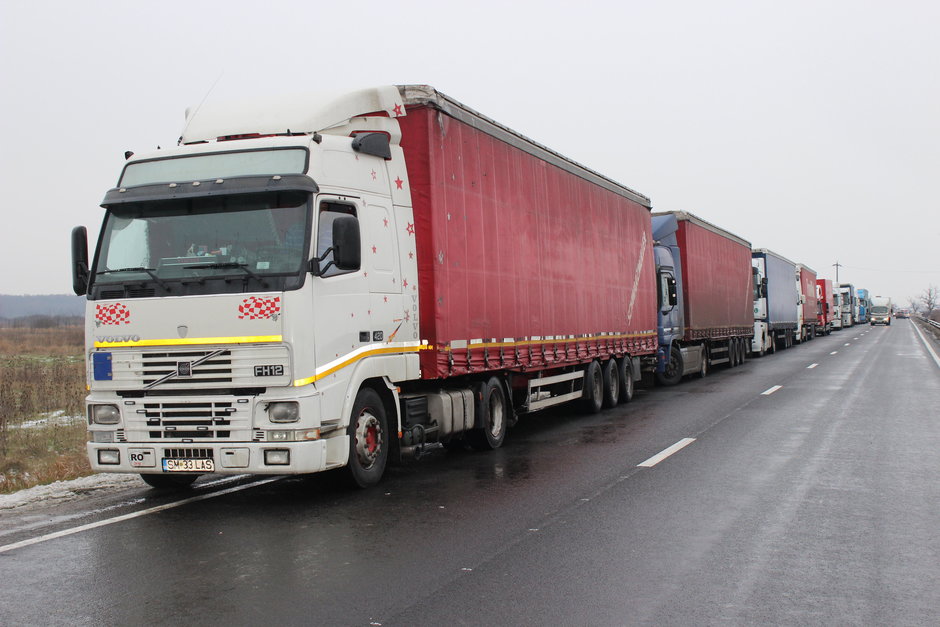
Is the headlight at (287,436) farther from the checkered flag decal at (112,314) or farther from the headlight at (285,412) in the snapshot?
the checkered flag decal at (112,314)

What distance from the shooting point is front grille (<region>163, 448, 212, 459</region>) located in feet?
24.0

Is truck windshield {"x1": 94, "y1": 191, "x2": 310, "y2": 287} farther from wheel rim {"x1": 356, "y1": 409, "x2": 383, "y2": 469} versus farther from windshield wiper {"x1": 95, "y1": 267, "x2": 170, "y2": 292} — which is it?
wheel rim {"x1": 356, "y1": 409, "x2": 383, "y2": 469}

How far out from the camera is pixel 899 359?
29.3 m

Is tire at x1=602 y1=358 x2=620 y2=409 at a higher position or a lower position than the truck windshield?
lower

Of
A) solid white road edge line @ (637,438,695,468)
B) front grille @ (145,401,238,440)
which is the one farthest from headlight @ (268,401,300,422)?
solid white road edge line @ (637,438,695,468)

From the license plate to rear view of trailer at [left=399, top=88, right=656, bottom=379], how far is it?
2758 millimetres

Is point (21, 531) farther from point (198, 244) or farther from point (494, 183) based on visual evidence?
point (494, 183)

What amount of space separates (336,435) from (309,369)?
70 centimetres

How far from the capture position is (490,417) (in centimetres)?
1120

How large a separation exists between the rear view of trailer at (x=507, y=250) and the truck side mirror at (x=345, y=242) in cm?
182

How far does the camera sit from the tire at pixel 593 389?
1516 centimetres

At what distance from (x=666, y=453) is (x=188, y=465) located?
5.55 meters

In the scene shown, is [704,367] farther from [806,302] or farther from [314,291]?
[806,302]

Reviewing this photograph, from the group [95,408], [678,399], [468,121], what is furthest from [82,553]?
[678,399]
